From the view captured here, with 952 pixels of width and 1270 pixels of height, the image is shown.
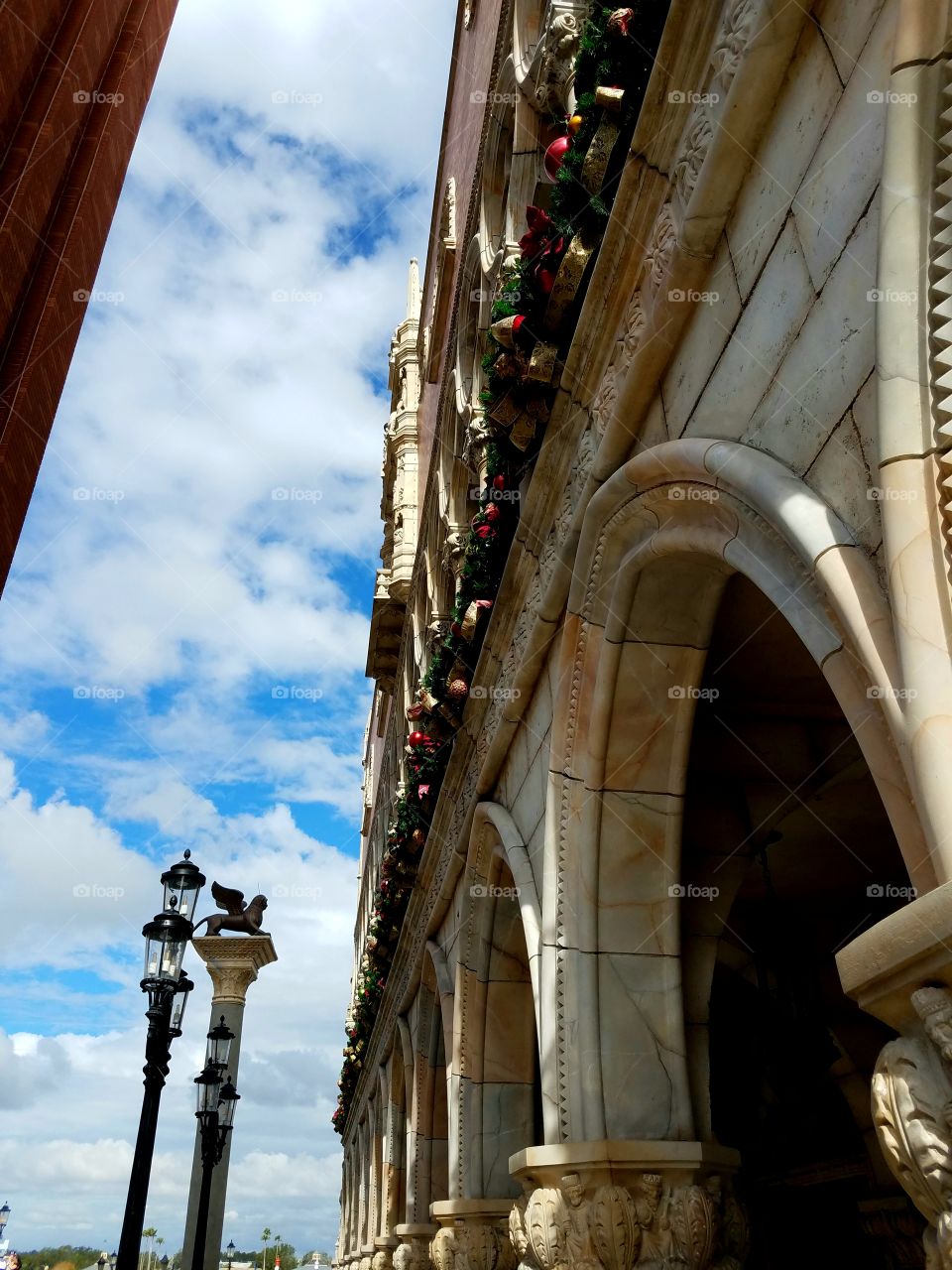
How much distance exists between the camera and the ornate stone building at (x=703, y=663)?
2.75 meters

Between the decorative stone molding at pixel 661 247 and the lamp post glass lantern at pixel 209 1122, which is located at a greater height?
the decorative stone molding at pixel 661 247

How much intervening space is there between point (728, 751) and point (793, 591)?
404 centimetres

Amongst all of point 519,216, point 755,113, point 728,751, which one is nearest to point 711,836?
point 728,751

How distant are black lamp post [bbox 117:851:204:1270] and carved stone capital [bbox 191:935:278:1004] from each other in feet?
38.8

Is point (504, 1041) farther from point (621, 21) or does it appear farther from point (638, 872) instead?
point (621, 21)

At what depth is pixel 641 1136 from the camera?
5363mm

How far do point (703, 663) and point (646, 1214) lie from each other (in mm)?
2766

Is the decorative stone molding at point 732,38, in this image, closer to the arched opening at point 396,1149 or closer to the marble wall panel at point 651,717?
the marble wall panel at point 651,717

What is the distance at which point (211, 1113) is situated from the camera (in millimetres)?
13891

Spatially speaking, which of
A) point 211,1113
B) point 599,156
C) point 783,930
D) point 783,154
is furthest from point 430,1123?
point 783,154

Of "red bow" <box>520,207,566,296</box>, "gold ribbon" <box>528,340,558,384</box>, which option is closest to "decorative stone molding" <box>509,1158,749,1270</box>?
"gold ribbon" <box>528,340,558,384</box>

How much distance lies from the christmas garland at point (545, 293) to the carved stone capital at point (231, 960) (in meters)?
12.1

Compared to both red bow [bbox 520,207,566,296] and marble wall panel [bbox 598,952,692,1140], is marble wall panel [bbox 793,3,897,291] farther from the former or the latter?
marble wall panel [bbox 598,952,692,1140]

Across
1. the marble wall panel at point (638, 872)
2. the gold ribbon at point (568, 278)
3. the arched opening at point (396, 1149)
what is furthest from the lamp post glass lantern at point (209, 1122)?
the gold ribbon at point (568, 278)
